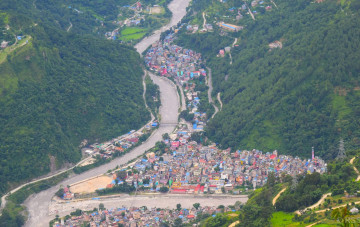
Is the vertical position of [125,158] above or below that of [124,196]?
above

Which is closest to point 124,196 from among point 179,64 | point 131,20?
point 179,64

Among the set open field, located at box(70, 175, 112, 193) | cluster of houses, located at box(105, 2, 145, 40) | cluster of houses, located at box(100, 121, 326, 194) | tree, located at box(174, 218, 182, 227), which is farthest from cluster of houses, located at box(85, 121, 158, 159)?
cluster of houses, located at box(105, 2, 145, 40)

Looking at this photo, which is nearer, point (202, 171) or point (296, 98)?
point (202, 171)

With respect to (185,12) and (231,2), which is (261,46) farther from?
(185,12)

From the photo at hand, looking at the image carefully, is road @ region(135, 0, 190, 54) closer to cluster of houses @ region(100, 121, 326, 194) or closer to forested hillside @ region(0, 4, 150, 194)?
forested hillside @ region(0, 4, 150, 194)

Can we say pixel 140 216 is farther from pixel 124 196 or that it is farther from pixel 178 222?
pixel 124 196

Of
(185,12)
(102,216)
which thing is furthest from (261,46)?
(102,216)
